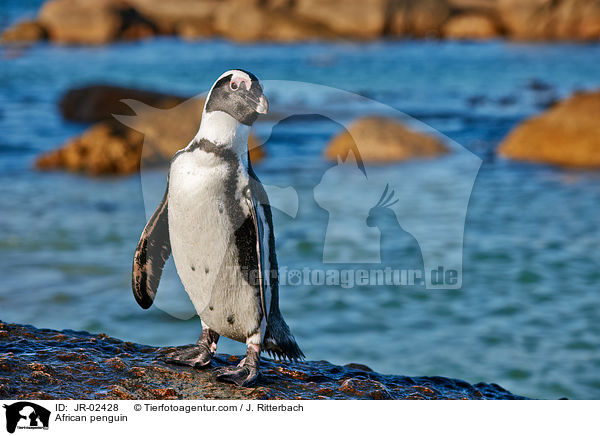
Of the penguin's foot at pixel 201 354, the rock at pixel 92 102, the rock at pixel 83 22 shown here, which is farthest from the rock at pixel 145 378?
the rock at pixel 83 22

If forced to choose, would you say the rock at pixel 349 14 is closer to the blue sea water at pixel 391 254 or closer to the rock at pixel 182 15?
the rock at pixel 182 15

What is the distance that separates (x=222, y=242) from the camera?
292 cm

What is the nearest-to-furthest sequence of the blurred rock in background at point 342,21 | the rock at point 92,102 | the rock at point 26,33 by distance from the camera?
1. the rock at point 92,102
2. the blurred rock in background at point 342,21
3. the rock at point 26,33

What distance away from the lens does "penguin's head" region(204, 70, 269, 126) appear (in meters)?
2.57

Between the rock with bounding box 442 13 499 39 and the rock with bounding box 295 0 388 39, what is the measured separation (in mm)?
3637

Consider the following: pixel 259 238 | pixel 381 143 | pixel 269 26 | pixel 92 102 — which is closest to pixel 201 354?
pixel 259 238

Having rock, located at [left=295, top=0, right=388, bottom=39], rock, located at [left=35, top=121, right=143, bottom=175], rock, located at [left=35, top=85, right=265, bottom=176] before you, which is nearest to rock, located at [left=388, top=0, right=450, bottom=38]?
rock, located at [left=295, top=0, right=388, bottom=39]

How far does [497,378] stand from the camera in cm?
696

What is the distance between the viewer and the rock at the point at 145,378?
2.83 metres

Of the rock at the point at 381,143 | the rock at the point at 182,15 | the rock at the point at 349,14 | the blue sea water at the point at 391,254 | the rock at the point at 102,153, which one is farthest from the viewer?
the rock at the point at 182,15

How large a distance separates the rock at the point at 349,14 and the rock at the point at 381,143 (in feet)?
81.6

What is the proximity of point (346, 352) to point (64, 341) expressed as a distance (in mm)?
4228

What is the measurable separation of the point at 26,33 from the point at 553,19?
26.9 metres

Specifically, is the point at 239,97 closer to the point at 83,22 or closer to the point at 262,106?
the point at 262,106
